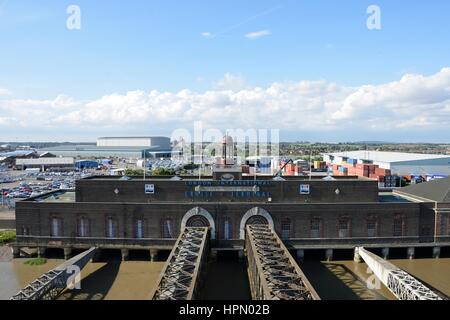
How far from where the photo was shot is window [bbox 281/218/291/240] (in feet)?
137

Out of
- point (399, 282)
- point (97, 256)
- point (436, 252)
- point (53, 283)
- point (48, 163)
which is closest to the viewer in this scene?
point (399, 282)

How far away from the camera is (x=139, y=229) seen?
138 ft

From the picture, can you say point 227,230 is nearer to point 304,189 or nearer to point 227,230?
point 227,230

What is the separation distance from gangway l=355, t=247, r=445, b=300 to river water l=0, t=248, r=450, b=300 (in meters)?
0.92

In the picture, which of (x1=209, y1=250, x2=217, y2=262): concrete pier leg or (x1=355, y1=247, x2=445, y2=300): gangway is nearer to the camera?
(x1=355, y1=247, x2=445, y2=300): gangway

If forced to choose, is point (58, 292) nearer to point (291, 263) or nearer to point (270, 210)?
point (291, 263)

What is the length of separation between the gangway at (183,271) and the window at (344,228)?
16192mm

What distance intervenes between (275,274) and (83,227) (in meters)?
26.6

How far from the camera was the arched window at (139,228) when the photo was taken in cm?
4191

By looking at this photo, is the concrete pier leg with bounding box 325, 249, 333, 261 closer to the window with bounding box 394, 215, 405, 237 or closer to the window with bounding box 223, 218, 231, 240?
the window with bounding box 394, 215, 405, 237

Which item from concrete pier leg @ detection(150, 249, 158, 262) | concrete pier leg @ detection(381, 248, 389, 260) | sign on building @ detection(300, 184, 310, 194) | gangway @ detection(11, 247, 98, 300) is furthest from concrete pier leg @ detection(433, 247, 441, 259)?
gangway @ detection(11, 247, 98, 300)

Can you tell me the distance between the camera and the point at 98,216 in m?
42.1

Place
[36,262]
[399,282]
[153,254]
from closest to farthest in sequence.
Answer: [399,282] → [36,262] → [153,254]

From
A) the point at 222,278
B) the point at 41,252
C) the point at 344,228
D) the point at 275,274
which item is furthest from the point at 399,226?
the point at 41,252
